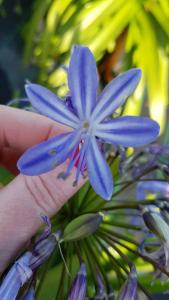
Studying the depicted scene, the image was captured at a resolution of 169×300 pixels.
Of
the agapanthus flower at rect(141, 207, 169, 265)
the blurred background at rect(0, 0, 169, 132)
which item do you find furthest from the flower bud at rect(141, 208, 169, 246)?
the blurred background at rect(0, 0, 169, 132)

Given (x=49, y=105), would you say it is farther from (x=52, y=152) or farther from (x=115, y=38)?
(x=115, y=38)

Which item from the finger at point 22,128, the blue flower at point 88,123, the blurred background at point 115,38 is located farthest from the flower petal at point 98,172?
the blurred background at point 115,38

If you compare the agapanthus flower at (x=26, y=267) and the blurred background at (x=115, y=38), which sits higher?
the blurred background at (x=115, y=38)

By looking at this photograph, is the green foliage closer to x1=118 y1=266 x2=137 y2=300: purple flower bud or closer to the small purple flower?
the small purple flower

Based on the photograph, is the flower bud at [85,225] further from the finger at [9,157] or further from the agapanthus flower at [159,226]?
the finger at [9,157]

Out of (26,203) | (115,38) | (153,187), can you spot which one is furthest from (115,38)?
(26,203)

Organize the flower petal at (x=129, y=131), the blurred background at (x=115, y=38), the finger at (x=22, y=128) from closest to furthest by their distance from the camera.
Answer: the flower petal at (x=129, y=131), the finger at (x=22, y=128), the blurred background at (x=115, y=38)

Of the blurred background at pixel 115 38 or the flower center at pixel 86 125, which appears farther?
the blurred background at pixel 115 38
